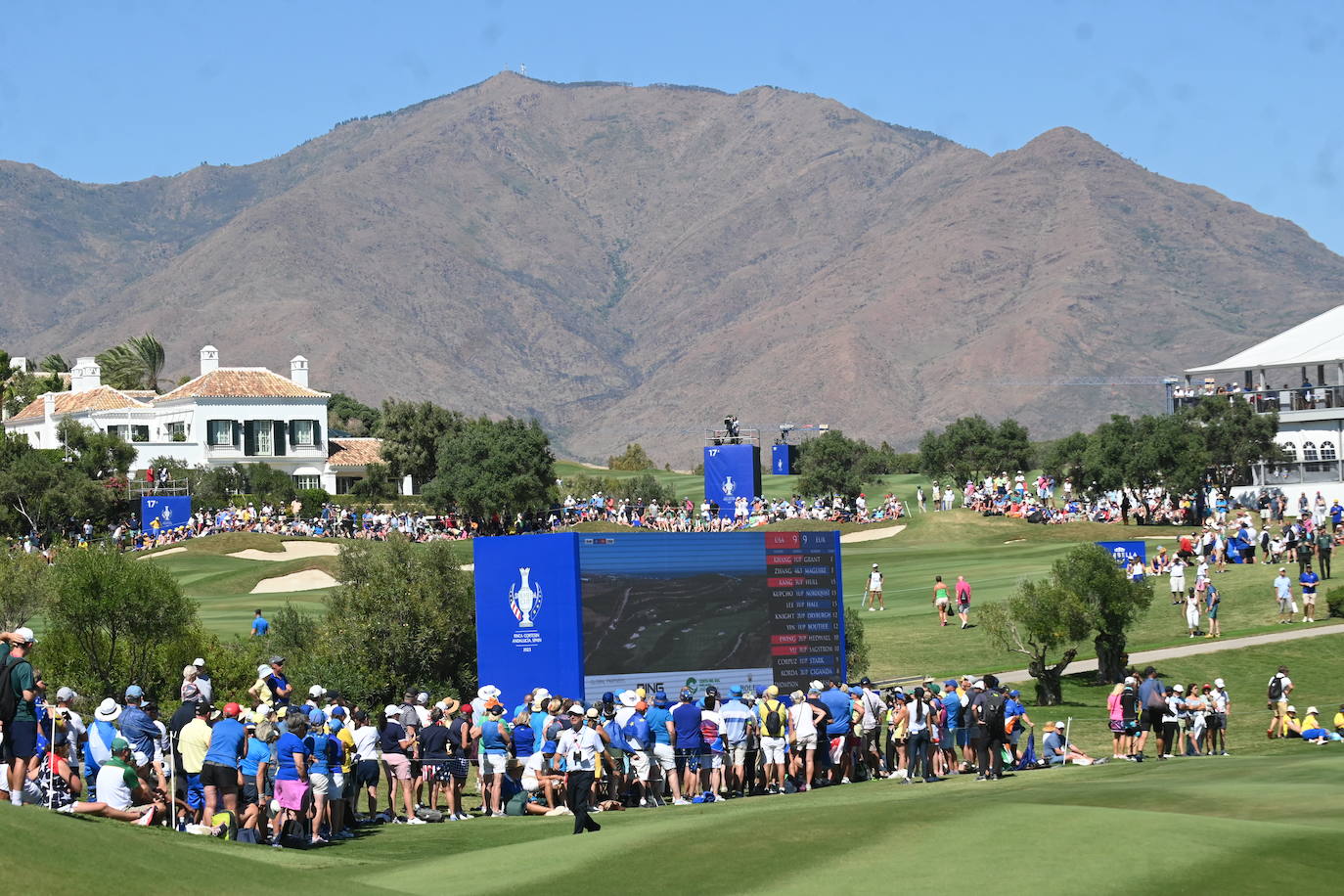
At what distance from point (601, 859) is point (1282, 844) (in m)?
6.52

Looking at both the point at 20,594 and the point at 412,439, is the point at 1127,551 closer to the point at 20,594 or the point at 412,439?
the point at 20,594

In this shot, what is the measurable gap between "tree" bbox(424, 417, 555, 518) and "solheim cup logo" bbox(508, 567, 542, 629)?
208ft

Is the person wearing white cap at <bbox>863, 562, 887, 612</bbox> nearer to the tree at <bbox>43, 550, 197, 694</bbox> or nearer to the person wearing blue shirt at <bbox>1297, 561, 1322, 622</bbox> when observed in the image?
the person wearing blue shirt at <bbox>1297, 561, 1322, 622</bbox>

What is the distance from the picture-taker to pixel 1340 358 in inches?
3602

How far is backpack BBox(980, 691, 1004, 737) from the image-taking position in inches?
946

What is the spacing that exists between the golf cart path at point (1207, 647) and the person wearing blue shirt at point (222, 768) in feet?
74.8

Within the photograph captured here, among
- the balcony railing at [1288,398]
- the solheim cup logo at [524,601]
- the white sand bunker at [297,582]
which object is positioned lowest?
the solheim cup logo at [524,601]

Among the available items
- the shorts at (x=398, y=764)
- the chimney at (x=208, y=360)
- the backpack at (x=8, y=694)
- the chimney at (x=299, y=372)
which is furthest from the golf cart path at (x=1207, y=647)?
the chimney at (x=299, y=372)

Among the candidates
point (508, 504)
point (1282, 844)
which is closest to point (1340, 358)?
point (508, 504)

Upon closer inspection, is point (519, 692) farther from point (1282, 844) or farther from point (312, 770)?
point (1282, 844)

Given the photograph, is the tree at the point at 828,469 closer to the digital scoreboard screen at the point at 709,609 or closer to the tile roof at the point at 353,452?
the tile roof at the point at 353,452

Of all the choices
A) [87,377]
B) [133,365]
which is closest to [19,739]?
[87,377]

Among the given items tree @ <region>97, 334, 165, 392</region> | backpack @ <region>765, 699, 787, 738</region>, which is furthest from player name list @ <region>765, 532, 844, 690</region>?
tree @ <region>97, 334, 165, 392</region>

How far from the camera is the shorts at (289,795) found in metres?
20.2
